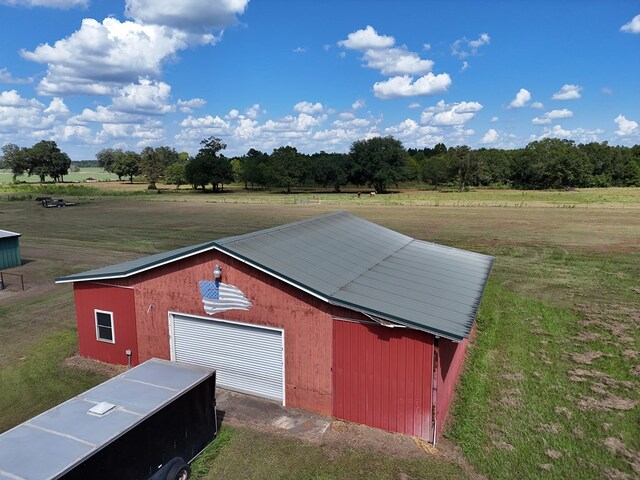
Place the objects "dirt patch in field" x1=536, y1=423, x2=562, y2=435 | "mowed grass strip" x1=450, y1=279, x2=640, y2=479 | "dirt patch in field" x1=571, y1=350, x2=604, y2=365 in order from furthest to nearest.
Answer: "dirt patch in field" x1=571, y1=350, x2=604, y2=365, "dirt patch in field" x1=536, y1=423, x2=562, y2=435, "mowed grass strip" x1=450, y1=279, x2=640, y2=479

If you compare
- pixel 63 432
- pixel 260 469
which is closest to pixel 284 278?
pixel 260 469

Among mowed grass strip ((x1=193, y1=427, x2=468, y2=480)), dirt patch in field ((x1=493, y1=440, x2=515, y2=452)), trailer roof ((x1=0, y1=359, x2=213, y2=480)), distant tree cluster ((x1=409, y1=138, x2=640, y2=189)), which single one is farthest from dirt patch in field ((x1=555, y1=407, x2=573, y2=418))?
distant tree cluster ((x1=409, y1=138, x2=640, y2=189))

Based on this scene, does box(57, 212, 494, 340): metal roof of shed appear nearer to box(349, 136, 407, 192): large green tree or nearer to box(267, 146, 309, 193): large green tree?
box(349, 136, 407, 192): large green tree

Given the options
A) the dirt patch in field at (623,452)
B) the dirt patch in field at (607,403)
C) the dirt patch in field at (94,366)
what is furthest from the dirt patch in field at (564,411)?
the dirt patch in field at (94,366)

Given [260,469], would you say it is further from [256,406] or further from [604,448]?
[604,448]

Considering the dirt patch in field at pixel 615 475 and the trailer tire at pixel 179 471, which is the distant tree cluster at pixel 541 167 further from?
the trailer tire at pixel 179 471
